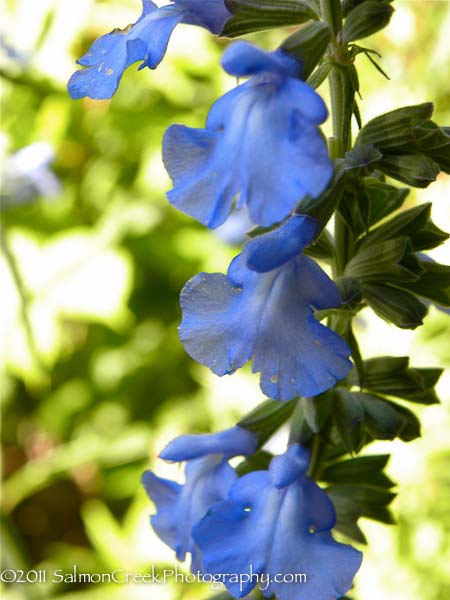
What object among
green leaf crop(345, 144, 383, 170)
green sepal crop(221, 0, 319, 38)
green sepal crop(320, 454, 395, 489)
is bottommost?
green sepal crop(320, 454, 395, 489)

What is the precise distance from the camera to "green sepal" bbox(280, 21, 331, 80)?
78cm

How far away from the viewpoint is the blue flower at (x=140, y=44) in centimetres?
83

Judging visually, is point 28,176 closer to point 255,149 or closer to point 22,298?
point 22,298

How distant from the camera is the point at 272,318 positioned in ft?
2.59

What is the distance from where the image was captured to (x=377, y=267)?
2.92ft

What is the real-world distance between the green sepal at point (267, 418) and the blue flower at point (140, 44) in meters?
0.43

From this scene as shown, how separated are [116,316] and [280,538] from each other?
1.56 metres

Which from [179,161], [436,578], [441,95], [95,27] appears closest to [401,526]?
[436,578]

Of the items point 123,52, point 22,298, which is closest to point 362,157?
point 123,52

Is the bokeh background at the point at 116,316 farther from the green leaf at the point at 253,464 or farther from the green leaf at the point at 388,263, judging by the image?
the green leaf at the point at 388,263

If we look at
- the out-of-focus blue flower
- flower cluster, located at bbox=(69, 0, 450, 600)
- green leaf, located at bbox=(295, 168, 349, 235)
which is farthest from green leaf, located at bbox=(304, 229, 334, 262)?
the out-of-focus blue flower

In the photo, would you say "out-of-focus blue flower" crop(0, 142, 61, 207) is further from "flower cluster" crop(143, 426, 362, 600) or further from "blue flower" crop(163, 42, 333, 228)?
"blue flower" crop(163, 42, 333, 228)

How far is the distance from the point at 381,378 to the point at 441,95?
1.65 m

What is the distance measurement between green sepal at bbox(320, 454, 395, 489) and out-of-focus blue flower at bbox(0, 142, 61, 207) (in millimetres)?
1400
